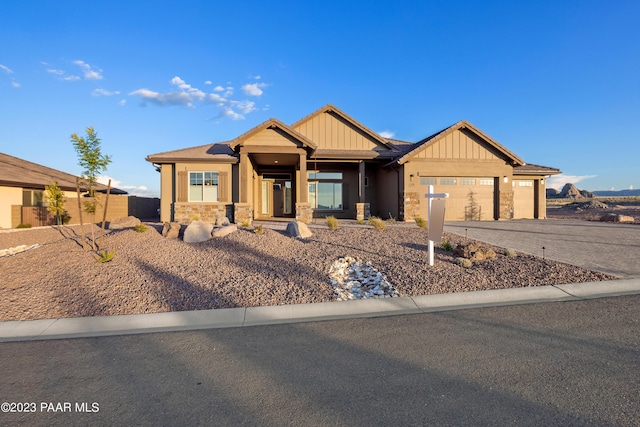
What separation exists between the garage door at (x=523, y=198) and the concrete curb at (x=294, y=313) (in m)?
15.1

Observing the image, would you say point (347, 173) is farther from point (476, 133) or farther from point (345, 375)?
point (345, 375)

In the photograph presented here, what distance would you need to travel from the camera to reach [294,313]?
5125 mm

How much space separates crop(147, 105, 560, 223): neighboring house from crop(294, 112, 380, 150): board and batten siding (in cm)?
6

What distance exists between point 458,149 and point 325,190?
7.86 metres

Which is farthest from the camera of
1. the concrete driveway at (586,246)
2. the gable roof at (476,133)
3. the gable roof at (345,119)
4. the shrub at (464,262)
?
the gable roof at (345,119)

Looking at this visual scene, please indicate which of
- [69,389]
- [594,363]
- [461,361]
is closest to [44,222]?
[69,389]

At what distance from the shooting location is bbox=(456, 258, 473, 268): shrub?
23.4 ft

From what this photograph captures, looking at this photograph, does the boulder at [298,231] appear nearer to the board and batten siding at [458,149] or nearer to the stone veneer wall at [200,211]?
the stone veneer wall at [200,211]

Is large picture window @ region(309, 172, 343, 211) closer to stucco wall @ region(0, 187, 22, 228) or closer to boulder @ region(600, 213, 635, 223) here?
boulder @ region(600, 213, 635, 223)

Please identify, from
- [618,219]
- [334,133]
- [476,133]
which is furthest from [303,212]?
[618,219]

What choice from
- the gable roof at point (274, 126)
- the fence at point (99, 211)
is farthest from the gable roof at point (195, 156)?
the fence at point (99, 211)

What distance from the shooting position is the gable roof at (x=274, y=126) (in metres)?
15.6

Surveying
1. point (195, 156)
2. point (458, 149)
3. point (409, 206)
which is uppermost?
point (458, 149)

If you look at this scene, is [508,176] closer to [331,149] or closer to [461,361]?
[331,149]
